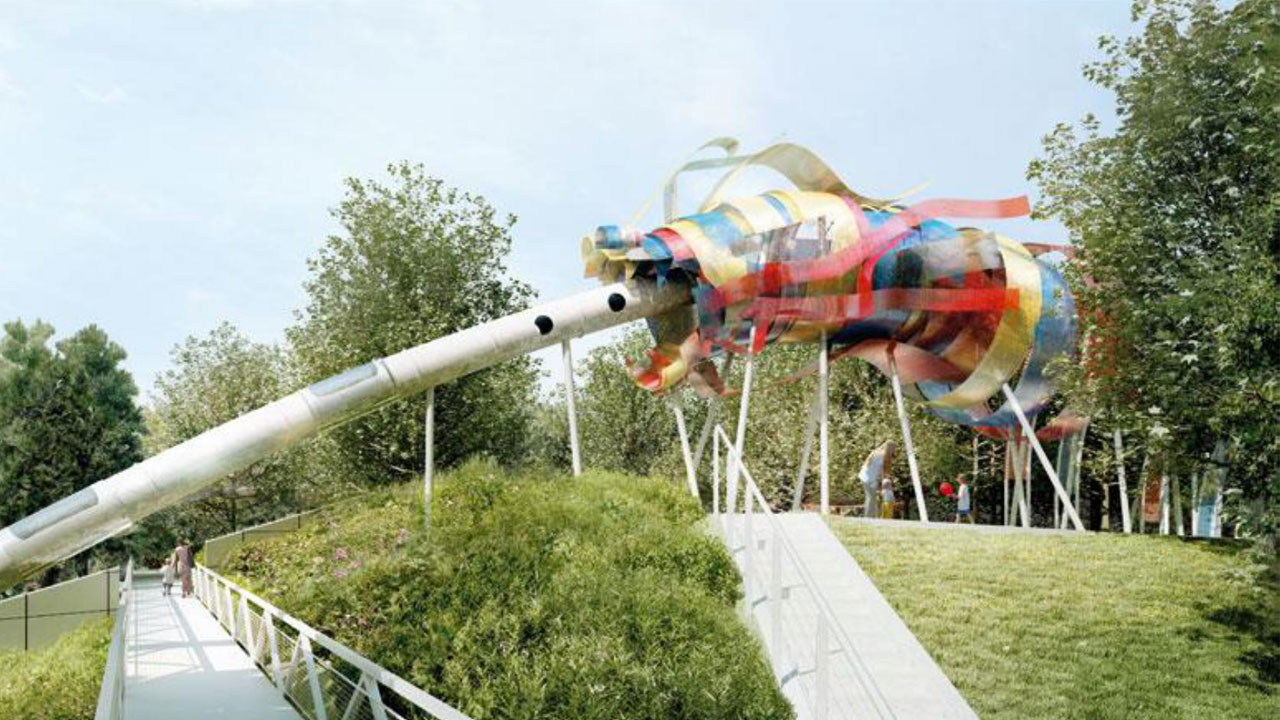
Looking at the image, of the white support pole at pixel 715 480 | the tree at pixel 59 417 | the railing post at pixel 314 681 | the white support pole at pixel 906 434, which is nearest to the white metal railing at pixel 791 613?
the white support pole at pixel 715 480

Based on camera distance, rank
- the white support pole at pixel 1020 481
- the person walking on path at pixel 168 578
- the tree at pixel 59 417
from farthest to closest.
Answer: the tree at pixel 59 417, the person walking on path at pixel 168 578, the white support pole at pixel 1020 481

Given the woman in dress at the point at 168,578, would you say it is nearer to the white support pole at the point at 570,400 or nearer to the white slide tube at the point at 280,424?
the white slide tube at the point at 280,424

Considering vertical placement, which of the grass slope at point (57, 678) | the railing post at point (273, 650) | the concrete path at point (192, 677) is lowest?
the grass slope at point (57, 678)

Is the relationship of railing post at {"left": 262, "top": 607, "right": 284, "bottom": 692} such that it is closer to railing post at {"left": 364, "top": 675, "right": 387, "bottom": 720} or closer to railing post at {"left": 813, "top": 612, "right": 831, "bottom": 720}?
railing post at {"left": 364, "top": 675, "right": 387, "bottom": 720}

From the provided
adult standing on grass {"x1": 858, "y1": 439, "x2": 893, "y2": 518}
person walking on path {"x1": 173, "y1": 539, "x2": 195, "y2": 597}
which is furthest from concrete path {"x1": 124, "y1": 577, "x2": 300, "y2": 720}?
adult standing on grass {"x1": 858, "y1": 439, "x2": 893, "y2": 518}

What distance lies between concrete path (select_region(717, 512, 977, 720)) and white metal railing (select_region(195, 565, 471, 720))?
10.6ft

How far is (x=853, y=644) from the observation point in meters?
9.77

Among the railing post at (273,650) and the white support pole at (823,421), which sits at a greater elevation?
the white support pole at (823,421)

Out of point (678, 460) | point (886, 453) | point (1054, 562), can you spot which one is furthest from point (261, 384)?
point (1054, 562)

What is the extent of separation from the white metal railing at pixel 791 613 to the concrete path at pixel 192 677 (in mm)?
4478

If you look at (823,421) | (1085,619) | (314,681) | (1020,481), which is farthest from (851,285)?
(314,681)

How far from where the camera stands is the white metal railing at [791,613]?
7.97m

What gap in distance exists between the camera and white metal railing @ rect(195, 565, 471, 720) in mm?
6852

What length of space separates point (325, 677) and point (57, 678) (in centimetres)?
635
